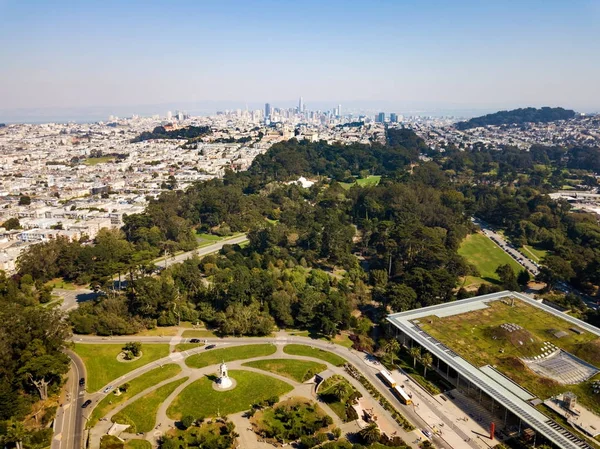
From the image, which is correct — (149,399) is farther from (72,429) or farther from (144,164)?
(144,164)

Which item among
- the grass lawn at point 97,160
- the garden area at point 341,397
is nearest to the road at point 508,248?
the garden area at point 341,397

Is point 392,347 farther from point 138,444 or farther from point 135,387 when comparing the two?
point 135,387

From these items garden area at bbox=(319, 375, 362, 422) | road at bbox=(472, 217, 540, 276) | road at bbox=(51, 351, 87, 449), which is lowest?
road at bbox=(51, 351, 87, 449)

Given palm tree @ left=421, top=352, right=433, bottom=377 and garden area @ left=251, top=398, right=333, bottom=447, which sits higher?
palm tree @ left=421, top=352, right=433, bottom=377

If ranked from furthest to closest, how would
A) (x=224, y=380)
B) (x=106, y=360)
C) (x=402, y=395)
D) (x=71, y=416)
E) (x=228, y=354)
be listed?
(x=228, y=354) → (x=106, y=360) → (x=224, y=380) → (x=402, y=395) → (x=71, y=416)

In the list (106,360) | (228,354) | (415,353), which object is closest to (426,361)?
(415,353)

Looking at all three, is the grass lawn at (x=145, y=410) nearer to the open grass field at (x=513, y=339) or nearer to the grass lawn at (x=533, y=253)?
the open grass field at (x=513, y=339)

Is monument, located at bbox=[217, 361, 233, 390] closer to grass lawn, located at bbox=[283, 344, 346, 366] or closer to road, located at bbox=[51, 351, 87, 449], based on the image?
grass lawn, located at bbox=[283, 344, 346, 366]

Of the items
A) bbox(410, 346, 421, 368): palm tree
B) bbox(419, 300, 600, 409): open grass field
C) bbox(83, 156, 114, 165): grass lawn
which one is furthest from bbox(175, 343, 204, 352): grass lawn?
bbox(83, 156, 114, 165): grass lawn
